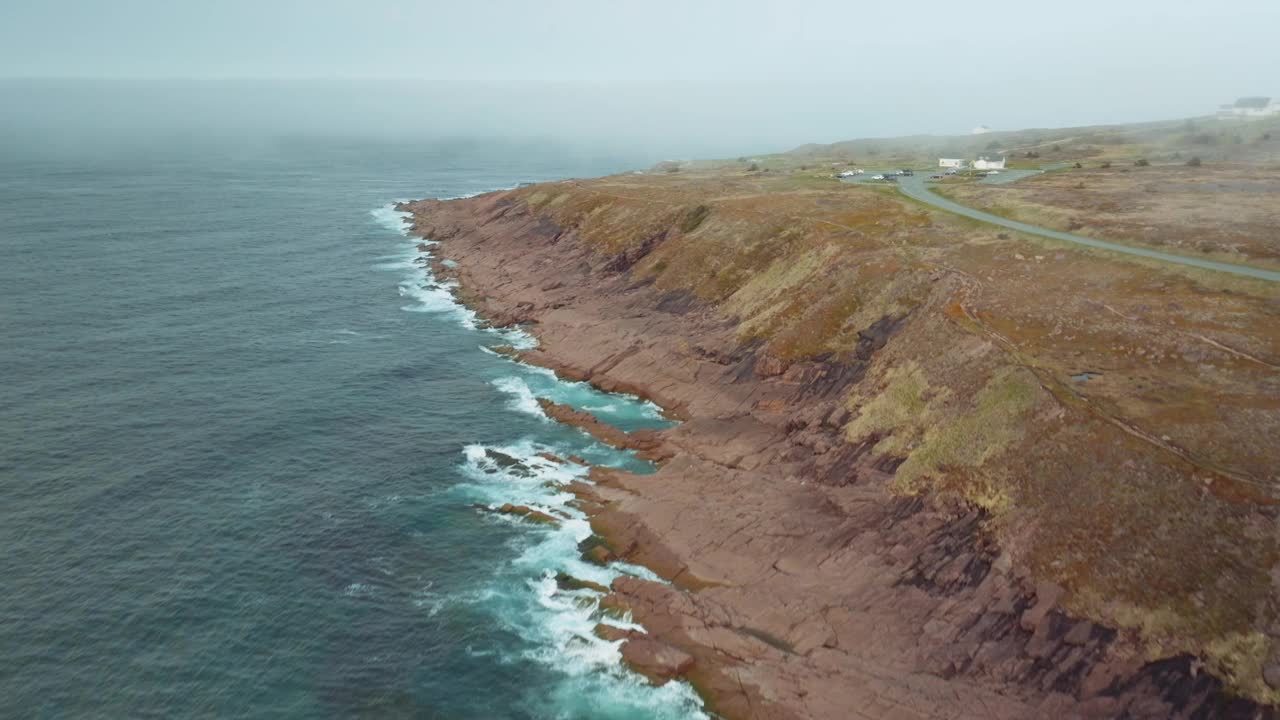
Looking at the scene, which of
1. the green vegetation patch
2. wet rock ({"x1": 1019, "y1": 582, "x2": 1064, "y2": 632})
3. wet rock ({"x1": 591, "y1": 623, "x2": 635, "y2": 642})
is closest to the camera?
wet rock ({"x1": 1019, "y1": 582, "x2": 1064, "y2": 632})

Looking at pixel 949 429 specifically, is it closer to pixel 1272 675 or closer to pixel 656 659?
pixel 1272 675

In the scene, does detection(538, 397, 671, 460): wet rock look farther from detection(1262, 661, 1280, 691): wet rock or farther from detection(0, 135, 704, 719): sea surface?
detection(1262, 661, 1280, 691): wet rock

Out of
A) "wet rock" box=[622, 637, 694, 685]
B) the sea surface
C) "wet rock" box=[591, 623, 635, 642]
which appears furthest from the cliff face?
the sea surface

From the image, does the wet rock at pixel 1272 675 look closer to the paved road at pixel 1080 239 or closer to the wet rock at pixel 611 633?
the wet rock at pixel 611 633

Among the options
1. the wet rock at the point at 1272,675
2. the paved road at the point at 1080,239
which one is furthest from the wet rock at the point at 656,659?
the paved road at the point at 1080,239

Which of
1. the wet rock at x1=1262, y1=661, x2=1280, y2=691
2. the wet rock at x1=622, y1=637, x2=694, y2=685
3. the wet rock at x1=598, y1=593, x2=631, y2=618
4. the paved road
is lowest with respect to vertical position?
the wet rock at x1=622, y1=637, x2=694, y2=685

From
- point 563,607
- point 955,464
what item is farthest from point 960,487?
point 563,607

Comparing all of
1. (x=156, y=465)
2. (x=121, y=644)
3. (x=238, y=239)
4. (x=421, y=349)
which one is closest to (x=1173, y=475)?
(x=121, y=644)

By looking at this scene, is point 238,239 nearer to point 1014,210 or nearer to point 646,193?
point 646,193
